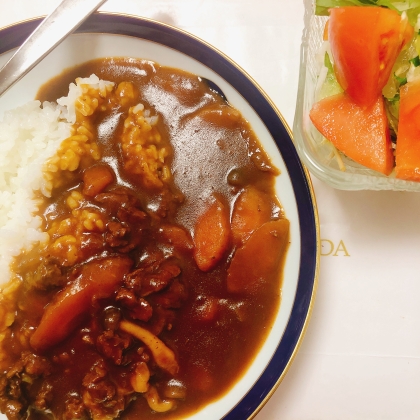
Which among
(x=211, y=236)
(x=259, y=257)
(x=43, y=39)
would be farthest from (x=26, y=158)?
(x=259, y=257)

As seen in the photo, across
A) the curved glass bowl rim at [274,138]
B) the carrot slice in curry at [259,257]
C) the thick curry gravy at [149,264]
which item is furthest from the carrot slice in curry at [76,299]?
the curved glass bowl rim at [274,138]

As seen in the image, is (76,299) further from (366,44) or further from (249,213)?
(366,44)

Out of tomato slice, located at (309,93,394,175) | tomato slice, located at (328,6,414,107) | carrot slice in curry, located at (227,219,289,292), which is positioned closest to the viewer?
tomato slice, located at (328,6,414,107)

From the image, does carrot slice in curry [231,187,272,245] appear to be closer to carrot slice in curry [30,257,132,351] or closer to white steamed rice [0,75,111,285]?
carrot slice in curry [30,257,132,351]

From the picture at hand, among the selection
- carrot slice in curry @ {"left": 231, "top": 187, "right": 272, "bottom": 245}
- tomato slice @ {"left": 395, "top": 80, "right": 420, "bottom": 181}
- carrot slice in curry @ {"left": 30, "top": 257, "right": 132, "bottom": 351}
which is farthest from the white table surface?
carrot slice in curry @ {"left": 30, "top": 257, "right": 132, "bottom": 351}

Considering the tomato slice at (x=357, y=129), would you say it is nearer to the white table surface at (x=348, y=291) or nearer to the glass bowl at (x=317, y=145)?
the glass bowl at (x=317, y=145)

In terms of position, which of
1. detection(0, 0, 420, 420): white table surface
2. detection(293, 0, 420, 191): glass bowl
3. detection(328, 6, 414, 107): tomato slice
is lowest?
detection(0, 0, 420, 420): white table surface

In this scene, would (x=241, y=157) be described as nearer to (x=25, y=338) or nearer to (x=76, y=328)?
(x=76, y=328)

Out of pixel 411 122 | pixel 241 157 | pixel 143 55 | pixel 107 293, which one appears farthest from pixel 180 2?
pixel 107 293
